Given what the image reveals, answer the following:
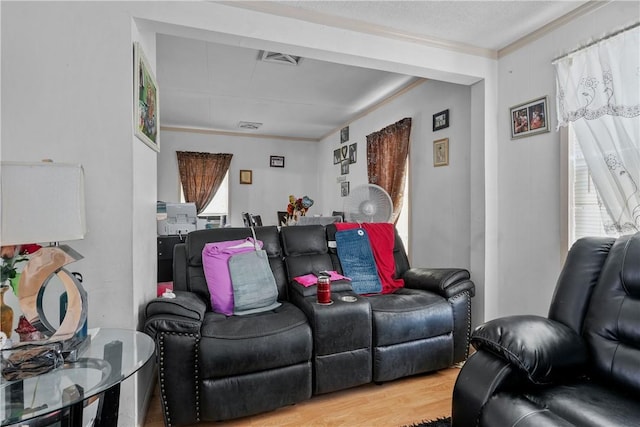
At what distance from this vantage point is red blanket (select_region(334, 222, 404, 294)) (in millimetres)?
2682

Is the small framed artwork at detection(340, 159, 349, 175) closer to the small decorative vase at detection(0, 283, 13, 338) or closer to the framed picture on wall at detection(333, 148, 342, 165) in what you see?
the framed picture on wall at detection(333, 148, 342, 165)

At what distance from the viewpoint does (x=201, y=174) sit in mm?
5480

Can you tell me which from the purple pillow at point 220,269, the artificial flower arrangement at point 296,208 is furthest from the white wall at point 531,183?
the artificial flower arrangement at point 296,208

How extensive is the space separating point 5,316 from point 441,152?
3.18 m

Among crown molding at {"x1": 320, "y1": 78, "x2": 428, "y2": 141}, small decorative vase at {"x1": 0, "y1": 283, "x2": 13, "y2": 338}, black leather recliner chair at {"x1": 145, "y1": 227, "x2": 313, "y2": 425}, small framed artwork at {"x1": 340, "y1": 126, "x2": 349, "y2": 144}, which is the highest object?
crown molding at {"x1": 320, "y1": 78, "x2": 428, "y2": 141}

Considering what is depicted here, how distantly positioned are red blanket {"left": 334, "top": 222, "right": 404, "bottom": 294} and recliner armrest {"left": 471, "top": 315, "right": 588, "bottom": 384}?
125 cm

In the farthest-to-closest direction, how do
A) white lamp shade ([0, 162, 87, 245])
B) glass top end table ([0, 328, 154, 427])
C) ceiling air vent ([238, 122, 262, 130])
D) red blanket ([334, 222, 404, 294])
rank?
ceiling air vent ([238, 122, 262, 130]) → red blanket ([334, 222, 404, 294]) → white lamp shade ([0, 162, 87, 245]) → glass top end table ([0, 328, 154, 427])

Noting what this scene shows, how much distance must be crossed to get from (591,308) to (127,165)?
7.52ft

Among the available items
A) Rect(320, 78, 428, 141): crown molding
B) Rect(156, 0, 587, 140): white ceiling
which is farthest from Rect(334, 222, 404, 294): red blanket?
Rect(320, 78, 428, 141): crown molding

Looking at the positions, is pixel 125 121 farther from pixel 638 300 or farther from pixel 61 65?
pixel 638 300

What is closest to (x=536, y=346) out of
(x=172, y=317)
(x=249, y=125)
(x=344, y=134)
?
(x=172, y=317)

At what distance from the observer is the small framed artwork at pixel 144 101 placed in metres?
1.71

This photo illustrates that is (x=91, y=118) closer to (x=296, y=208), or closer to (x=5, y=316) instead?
(x=5, y=316)

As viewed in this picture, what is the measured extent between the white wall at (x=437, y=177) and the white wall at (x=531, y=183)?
339 mm
